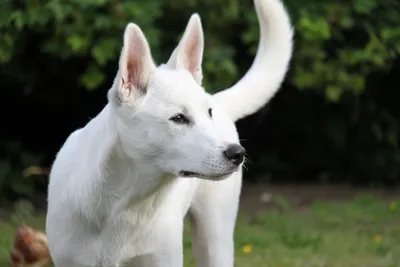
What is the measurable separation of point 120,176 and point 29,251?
6.30 ft

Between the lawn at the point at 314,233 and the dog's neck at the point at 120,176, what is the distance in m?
1.82

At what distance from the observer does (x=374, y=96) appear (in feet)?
28.5

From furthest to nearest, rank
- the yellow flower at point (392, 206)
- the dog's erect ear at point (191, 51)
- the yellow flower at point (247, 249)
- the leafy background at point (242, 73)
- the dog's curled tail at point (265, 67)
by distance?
the yellow flower at point (392, 206)
the leafy background at point (242, 73)
the yellow flower at point (247, 249)
the dog's curled tail at point (265, 67)
the dog's erect ear at point (191, 51)

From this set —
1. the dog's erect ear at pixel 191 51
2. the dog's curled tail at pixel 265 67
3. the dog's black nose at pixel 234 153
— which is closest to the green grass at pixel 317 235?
the dog's curled tail at pixel 265 67

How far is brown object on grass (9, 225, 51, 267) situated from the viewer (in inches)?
217

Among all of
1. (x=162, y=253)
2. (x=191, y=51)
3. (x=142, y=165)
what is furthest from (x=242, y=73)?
(x=142, y=165)

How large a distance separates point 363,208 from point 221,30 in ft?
6.35

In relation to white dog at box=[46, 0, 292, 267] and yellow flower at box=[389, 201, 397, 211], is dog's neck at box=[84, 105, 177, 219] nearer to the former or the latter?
white dog at box=[46, 0, 292, 267]

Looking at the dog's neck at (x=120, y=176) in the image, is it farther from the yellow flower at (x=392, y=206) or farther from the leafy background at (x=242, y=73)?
the yellow flower at (x=392, y=206)

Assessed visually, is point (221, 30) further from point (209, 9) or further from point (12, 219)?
point (12, 219)

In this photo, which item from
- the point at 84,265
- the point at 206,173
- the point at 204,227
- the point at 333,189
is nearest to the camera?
the point at 206,173

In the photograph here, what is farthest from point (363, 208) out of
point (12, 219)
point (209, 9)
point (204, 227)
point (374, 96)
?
point (204, 227)

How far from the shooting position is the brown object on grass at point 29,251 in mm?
5500

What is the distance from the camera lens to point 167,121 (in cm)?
356
